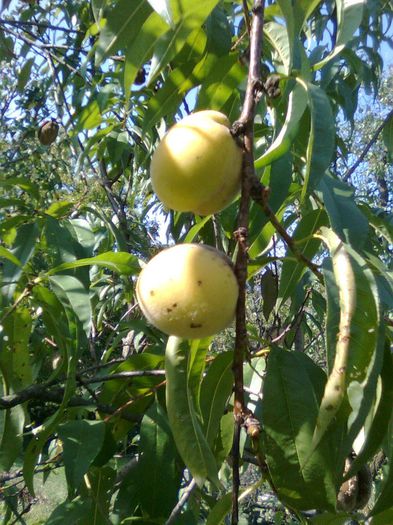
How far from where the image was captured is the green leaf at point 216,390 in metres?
1.05

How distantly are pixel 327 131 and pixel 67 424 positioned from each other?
77 cm

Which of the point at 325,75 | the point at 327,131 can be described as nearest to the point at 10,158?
the point at 325,75

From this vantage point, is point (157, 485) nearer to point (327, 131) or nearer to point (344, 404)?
point (344, 404)

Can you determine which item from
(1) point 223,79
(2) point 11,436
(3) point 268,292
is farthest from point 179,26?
(3) point 268,292

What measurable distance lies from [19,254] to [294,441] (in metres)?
0.87

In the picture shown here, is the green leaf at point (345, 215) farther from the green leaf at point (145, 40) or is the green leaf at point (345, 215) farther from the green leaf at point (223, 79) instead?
the green leaf at point (145, 40)

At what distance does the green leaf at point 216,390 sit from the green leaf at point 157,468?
0.71 ft

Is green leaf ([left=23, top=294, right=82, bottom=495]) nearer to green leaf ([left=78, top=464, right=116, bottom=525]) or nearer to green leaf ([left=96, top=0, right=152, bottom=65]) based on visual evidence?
green leaf ([left=78, top=464, right=116, bottom=525])

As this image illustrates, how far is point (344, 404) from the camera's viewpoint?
0.83 m

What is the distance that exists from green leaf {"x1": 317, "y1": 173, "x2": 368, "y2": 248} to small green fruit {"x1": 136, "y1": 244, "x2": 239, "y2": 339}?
8.9 inches

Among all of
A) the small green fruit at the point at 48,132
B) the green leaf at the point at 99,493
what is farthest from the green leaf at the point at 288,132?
the small green fruit at the point at 48,132

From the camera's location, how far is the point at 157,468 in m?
1.24

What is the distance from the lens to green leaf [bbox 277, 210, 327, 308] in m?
1.14

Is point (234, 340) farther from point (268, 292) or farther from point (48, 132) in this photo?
point (48, 132)
